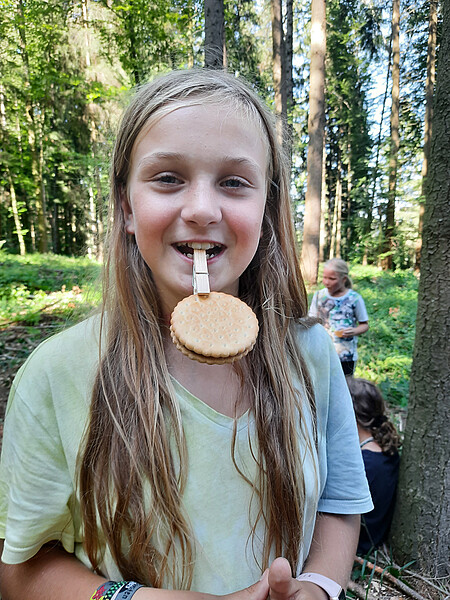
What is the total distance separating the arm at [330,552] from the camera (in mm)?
920

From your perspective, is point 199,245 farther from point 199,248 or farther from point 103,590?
point 103,590

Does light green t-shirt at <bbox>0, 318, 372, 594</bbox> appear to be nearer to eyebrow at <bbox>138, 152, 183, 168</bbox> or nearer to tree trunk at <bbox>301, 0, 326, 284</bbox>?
eyebrow at <bbox>138, 152, 183, 168</bbox>

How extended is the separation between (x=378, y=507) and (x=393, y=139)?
16.1 m

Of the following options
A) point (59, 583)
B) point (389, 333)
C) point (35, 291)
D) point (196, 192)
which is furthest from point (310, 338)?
point (35, 291)

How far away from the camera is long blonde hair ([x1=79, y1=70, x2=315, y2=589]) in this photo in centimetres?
93

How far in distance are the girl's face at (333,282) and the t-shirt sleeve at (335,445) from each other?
4250mm

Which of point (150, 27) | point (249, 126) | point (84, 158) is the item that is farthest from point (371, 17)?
point (249, 126)

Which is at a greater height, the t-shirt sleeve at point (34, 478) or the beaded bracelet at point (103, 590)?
the t-shirt sleeve at point (34, 478)

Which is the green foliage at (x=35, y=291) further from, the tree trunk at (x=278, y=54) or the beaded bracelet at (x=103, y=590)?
the tree trunk at (x=278, y=54)

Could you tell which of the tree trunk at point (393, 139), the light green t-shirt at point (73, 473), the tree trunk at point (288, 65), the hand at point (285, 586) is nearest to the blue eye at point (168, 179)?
the light green t-shirt at point (73, 473)

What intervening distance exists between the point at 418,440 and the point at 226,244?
91.0 inches

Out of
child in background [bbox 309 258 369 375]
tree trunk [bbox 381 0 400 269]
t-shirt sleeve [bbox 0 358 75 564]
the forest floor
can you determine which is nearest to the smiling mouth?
t-shirt sleeve [bbox 0 358 75 564]

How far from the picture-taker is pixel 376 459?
316cm

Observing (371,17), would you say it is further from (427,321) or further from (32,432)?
(32,432)
